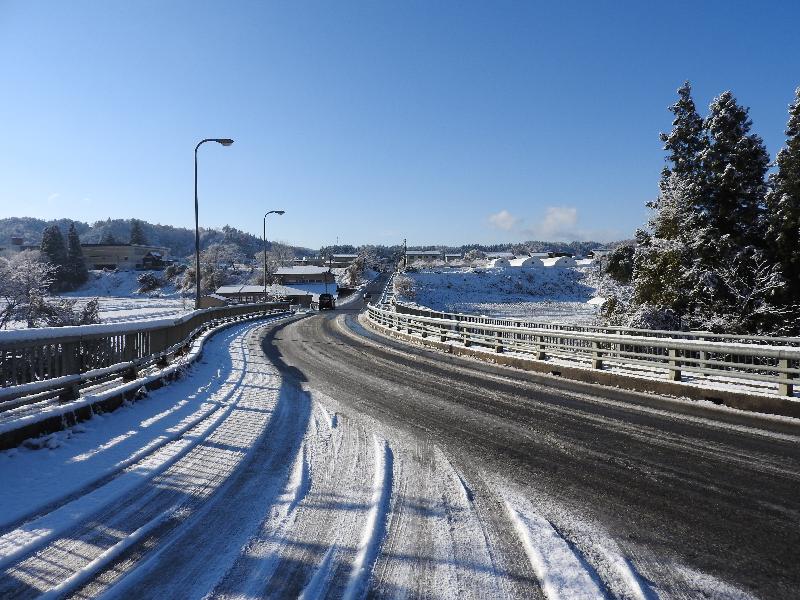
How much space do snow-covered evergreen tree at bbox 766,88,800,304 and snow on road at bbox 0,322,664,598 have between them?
21929 millimetres

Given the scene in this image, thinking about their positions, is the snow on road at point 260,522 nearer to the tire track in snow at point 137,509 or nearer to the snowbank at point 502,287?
the tire track in snow at point 137,509

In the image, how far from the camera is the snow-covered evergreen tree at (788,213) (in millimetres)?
20703

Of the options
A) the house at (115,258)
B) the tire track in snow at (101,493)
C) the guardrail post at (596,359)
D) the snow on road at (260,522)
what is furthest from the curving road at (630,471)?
the house at (115,258)

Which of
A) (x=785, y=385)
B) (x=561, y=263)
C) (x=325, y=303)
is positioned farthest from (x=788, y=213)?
(x=561, y=263)

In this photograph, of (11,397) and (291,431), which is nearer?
(11,397)

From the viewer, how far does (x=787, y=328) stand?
21062mm

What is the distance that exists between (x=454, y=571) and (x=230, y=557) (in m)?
1.72

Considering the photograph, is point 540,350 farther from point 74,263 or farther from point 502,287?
point 74,263

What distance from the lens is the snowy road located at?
3508mm

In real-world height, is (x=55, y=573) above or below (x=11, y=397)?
below

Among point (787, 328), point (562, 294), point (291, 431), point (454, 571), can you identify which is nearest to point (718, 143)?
point (787, 328)

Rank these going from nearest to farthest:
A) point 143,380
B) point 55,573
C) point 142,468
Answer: point 55,573
point 142,468
point 143,380

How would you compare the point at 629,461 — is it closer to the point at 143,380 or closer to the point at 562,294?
the point at 143,380

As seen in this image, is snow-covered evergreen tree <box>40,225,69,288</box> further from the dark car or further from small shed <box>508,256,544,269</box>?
small shed <box>508,256,544,269</box>
